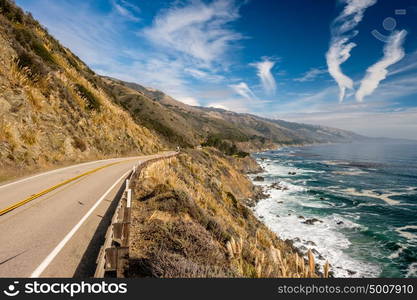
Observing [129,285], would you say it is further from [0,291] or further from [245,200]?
[245,200]

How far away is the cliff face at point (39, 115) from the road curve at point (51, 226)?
176 inches

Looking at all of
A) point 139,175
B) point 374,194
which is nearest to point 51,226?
point 139,175

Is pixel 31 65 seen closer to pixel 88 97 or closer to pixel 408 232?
pixel 88 97

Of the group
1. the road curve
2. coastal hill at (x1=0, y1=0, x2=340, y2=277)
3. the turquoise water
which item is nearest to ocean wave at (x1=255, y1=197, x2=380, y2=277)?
the turquoise water

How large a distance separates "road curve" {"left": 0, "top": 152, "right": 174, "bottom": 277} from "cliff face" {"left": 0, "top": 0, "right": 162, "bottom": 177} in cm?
446

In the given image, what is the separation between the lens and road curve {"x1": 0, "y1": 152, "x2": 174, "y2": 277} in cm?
454

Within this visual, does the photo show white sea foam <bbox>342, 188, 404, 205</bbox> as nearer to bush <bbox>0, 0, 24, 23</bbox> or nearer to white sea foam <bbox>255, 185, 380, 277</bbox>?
white sea foam <bbox>255, 185, 380, 277</bbox>

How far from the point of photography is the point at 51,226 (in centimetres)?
650

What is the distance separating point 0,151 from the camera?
12.9 m

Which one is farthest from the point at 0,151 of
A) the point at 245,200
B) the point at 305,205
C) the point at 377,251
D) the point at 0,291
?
the point at 305,205

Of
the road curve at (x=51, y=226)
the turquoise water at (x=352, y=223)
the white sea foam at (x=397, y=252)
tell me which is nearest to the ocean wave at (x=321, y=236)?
the turquoise water at (x=352, y=223)

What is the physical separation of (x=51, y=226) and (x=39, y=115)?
15.5 m

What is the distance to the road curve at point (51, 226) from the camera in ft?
14.9

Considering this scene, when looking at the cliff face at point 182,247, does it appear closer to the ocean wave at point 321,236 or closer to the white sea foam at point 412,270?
the ocean wave at point 321,236
